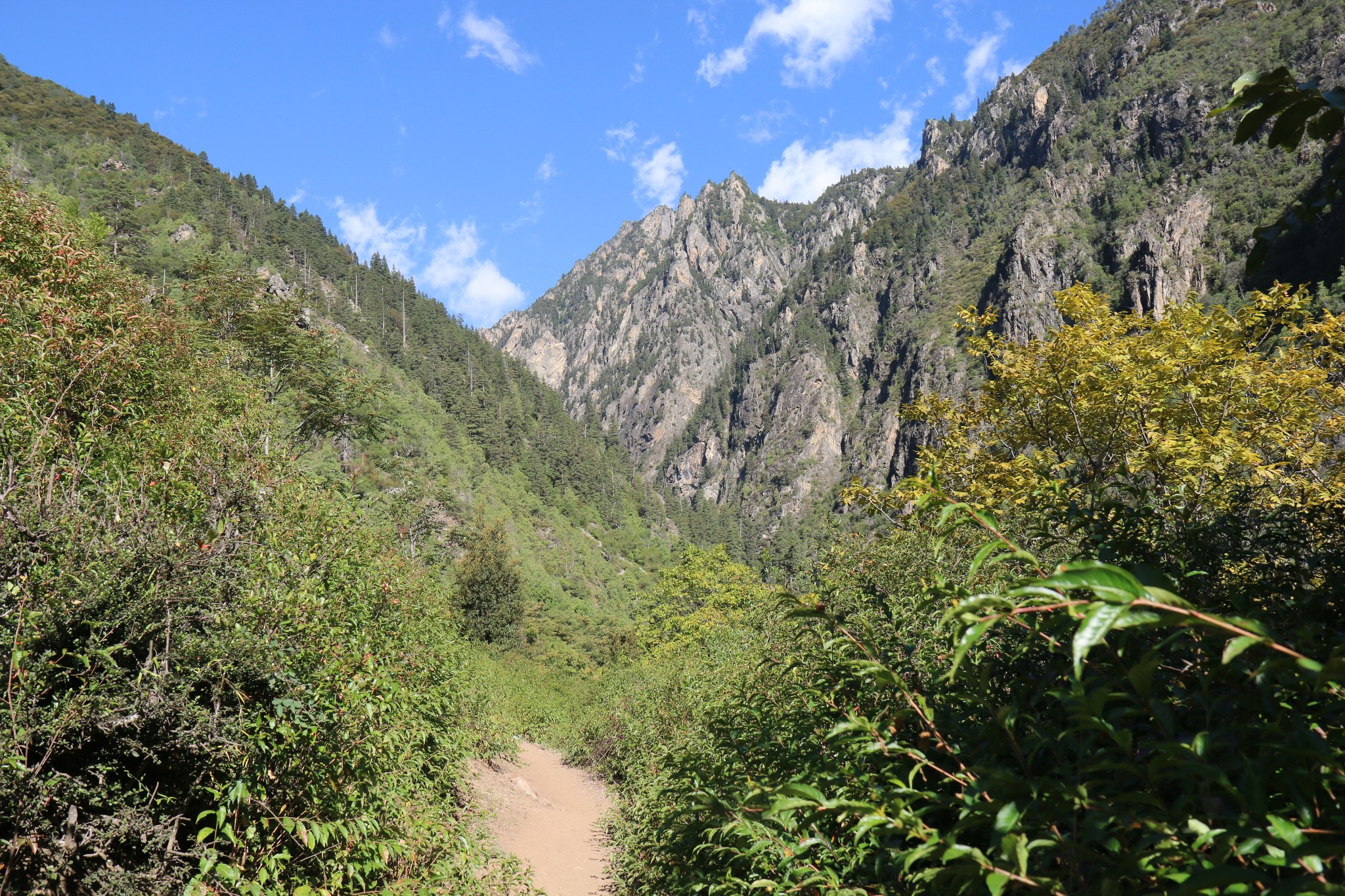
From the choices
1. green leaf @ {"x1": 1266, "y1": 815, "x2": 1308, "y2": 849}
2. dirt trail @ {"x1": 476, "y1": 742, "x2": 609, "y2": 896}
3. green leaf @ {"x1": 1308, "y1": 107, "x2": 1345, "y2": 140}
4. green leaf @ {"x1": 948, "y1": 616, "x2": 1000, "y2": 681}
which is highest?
green leaf @ {"x1": 1308, "y1": 107, "x2": 1345, "y2": 140}

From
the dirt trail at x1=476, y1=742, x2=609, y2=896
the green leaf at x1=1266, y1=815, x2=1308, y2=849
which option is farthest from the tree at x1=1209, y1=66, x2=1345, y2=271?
the dirt trail at x1=476, y1=742, x2=609, y2=896

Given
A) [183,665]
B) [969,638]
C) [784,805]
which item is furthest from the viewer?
[183,665]

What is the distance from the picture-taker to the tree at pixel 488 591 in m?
27.7

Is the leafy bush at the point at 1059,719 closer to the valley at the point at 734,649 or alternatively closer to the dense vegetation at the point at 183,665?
the valley at the point at 734,649

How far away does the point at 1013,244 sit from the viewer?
4304 inches

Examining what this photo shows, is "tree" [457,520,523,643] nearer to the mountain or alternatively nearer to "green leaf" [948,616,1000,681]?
"green leaf" [948,616,1000,681]

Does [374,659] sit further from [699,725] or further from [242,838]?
[699,725]

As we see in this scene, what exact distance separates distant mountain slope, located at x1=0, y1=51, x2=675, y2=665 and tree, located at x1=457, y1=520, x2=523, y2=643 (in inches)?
203

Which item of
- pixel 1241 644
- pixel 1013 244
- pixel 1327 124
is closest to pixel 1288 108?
pixel 1327 124

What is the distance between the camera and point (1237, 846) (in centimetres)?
114

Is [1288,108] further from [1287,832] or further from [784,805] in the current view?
[784,805]

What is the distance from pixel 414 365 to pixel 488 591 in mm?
60636

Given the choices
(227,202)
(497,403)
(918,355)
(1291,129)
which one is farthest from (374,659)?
(918,355)

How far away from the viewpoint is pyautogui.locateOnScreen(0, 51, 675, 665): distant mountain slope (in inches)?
2019
